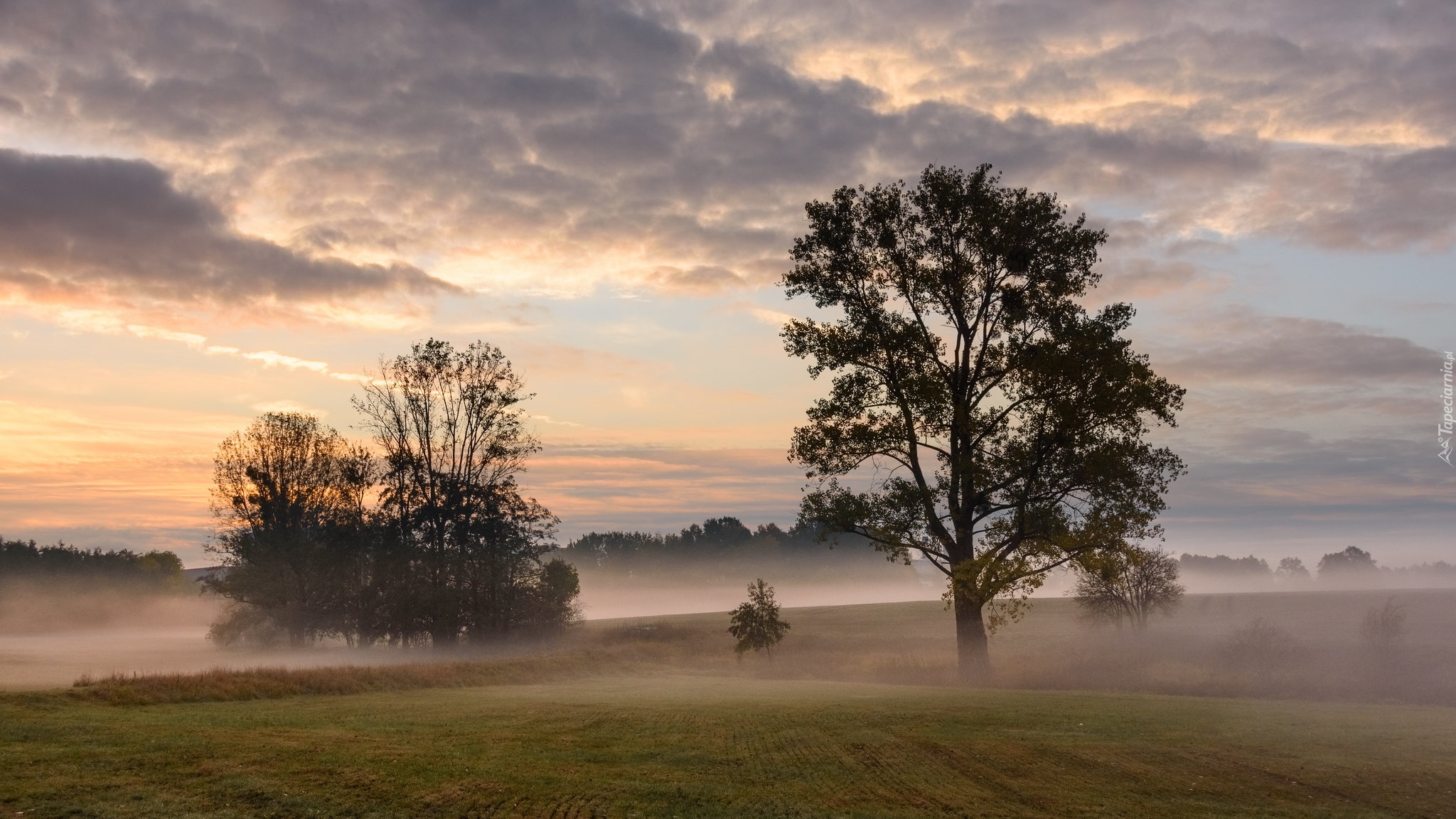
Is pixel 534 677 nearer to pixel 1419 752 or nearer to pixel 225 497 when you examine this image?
pixel 1419 752

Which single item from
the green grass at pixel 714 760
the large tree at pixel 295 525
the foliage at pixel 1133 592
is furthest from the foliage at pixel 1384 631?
the large tree at pixel 295 525

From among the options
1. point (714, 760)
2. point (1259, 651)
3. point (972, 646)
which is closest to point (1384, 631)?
point (1259, 651)

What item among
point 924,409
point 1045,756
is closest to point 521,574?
point 924,409

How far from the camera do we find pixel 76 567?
14150 centimetres

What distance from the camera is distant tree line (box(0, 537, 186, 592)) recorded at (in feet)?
435

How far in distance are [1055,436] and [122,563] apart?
160927mm

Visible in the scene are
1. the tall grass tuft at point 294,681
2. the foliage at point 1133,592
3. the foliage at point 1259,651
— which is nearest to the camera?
the tall grass tuft at point 294,681

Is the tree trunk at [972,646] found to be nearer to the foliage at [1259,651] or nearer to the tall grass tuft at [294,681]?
the foliage at [1259,651]

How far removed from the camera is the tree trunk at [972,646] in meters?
34.6

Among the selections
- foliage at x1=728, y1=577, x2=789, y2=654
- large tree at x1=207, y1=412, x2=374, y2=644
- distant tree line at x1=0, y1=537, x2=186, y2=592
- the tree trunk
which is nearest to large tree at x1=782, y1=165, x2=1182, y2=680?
the tree trunk

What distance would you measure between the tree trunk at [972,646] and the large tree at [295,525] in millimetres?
46062

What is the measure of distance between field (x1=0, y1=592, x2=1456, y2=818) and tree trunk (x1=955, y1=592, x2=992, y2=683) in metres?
2.37

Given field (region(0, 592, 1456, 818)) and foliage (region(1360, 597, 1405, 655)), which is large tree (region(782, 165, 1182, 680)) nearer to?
field (region(0, 592, 1456, 818))

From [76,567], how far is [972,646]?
493ft
